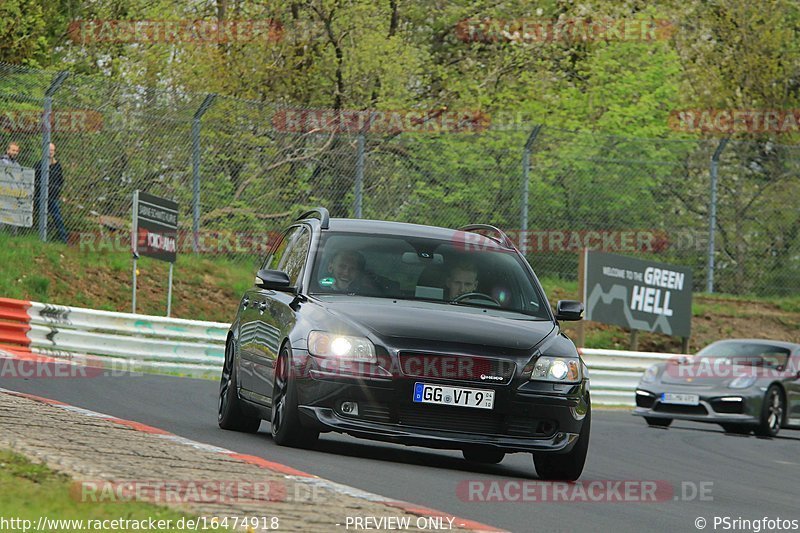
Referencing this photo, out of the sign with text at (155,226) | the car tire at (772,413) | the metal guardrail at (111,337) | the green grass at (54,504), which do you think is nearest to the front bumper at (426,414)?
the green grass at (54,504)

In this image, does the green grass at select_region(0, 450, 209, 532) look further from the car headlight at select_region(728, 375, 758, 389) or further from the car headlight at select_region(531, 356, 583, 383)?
the car headlight at select_region(728, 375, 758, 389)

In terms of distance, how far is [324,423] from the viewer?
32.3 feet

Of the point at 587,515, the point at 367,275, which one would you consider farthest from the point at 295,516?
the point at 367,275

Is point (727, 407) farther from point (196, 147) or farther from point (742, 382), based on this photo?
point (196, 147)

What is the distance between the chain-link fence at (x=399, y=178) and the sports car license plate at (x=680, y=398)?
7.67 m

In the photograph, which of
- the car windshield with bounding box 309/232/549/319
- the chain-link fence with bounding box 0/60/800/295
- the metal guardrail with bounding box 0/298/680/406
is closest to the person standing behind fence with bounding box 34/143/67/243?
the chain-link fence with bounding box 0/60/800/295

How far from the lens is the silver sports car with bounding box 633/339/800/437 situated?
19594 mm

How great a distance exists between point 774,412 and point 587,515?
1222 centimetres

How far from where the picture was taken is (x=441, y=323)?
10.0 m

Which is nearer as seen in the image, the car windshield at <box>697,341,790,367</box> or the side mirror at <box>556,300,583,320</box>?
the side mirror at <box>556,300,583,320</box>

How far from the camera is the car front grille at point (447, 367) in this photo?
32.0ft

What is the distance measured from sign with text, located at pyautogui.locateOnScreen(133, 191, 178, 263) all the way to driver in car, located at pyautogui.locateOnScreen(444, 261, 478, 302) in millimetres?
12594

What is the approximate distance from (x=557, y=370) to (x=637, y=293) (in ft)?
60.7

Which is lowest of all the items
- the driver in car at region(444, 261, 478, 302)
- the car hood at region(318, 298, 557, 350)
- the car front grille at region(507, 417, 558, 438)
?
the car front grille at region(507, 417, 558, 438)
